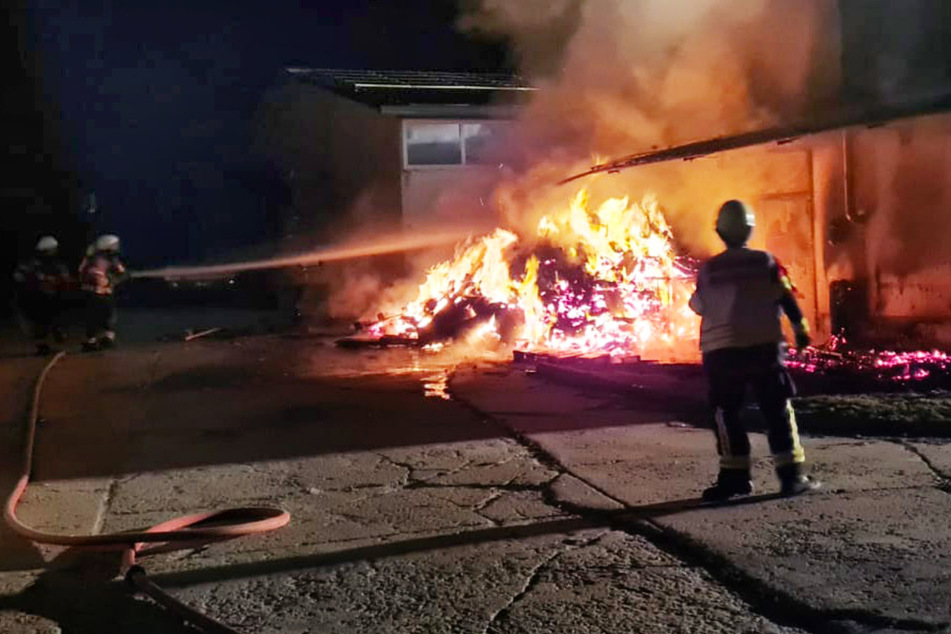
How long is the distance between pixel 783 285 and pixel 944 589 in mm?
1946

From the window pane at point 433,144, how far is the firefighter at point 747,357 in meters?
15.1

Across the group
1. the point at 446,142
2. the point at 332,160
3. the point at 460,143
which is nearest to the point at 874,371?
the point at 460,143

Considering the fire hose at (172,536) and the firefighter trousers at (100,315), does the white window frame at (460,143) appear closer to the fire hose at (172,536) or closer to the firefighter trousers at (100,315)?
the firefighter trousers at (100,315)

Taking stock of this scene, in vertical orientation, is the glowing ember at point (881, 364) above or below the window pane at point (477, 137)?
below

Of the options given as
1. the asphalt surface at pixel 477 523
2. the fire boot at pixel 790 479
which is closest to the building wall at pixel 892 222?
the asphalt surface at pixel 477 523

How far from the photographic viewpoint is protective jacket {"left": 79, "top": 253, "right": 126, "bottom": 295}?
14367 millimetres

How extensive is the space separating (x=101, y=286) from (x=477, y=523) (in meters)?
10.9

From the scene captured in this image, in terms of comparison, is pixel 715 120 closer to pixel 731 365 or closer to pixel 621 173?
pixel 621 173

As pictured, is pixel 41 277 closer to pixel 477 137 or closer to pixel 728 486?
pixel 477 137

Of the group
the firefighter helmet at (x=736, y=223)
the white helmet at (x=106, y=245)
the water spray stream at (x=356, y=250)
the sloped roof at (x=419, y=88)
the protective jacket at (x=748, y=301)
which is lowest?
the protective jacket at (x=748, y=301)

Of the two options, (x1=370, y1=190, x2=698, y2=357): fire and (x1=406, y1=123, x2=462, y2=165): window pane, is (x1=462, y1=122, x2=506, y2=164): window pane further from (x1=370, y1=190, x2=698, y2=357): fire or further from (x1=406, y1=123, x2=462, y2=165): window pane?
(x1=370, y1=190, x2=698, y2=357): fire

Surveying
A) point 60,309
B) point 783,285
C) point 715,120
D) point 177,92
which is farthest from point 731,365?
point 177,92

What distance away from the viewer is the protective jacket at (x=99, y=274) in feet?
47.1

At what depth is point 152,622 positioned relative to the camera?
3943mm
